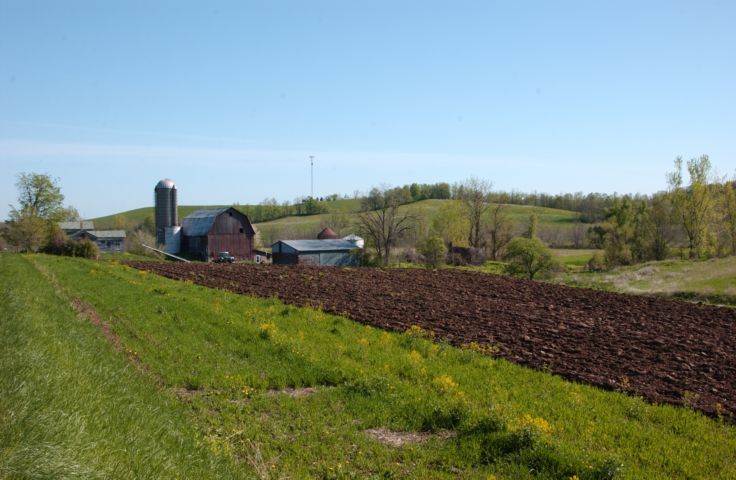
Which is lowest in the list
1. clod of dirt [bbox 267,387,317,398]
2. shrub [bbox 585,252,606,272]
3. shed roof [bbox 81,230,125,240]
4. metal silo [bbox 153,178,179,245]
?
shrub [bbox 585,252,606,272]

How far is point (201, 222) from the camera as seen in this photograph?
70.4 m

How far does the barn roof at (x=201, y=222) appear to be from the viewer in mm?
68312

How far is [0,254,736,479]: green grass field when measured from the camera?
219 inches

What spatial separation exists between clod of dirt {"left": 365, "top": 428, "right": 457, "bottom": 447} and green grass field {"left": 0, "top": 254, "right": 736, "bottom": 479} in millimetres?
58

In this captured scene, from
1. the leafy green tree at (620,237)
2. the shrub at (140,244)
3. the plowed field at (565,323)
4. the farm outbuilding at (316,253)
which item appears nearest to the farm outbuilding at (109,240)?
the shrub at (140,244)

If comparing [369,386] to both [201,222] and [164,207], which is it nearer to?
[201,222]

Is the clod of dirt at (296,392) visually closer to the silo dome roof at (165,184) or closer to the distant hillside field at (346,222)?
the silo dome roof at (165,184)

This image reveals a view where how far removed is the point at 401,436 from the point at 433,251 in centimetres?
4639

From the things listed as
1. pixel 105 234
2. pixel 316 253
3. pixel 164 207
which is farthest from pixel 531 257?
pixel 105 234

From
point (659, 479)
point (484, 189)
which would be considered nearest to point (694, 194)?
point (484, 189)

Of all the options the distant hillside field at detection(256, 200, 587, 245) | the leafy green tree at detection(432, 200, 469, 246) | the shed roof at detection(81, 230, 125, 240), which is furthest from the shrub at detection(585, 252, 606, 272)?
the shed roof at detection(81, 230, 125, 240)

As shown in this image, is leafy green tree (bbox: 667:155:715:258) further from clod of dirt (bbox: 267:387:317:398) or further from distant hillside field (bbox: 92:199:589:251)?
clod of dirt (bbox: 267:387:317:398)

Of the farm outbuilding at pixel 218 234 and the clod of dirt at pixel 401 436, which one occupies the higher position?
the farm outbuilding at pixel 218 234

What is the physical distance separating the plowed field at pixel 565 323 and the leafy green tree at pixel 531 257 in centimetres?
1005
